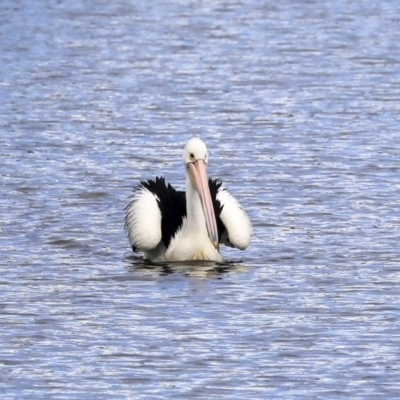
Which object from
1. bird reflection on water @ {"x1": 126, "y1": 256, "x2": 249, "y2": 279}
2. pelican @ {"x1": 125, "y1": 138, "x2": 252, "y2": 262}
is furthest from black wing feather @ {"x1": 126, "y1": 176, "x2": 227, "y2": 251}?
bird reflection on water @ {"x1": 126, "y1": 256, "x2": 249, "y2": 279}

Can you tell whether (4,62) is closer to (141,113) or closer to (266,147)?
(141,113)

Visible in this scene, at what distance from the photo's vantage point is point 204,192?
11.5 metres

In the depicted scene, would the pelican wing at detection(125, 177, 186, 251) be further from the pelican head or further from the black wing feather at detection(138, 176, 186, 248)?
the pelican head

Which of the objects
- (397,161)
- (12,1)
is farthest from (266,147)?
(12,1)

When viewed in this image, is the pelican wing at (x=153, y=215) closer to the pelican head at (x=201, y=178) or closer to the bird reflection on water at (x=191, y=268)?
the bird reflection on water at (x=191, y=268)

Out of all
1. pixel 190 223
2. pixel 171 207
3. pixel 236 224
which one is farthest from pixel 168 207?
pixel 236 224

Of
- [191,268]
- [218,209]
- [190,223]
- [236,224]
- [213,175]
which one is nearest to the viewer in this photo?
[191,268]

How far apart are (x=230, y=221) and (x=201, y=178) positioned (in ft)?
1.35

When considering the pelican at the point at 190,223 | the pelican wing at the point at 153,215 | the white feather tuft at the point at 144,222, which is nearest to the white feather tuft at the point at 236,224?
the pelican at the point at 190,223

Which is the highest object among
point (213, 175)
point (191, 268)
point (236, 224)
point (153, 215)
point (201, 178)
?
point (213, 175)

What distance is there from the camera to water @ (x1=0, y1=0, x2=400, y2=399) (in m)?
8.93

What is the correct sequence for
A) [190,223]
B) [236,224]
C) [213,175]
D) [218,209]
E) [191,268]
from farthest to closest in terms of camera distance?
[213,175] → [218,209] → [236,224] → [190,223] → [191,268]

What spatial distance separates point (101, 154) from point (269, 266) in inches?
173

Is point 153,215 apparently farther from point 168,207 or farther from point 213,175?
point 213,175
